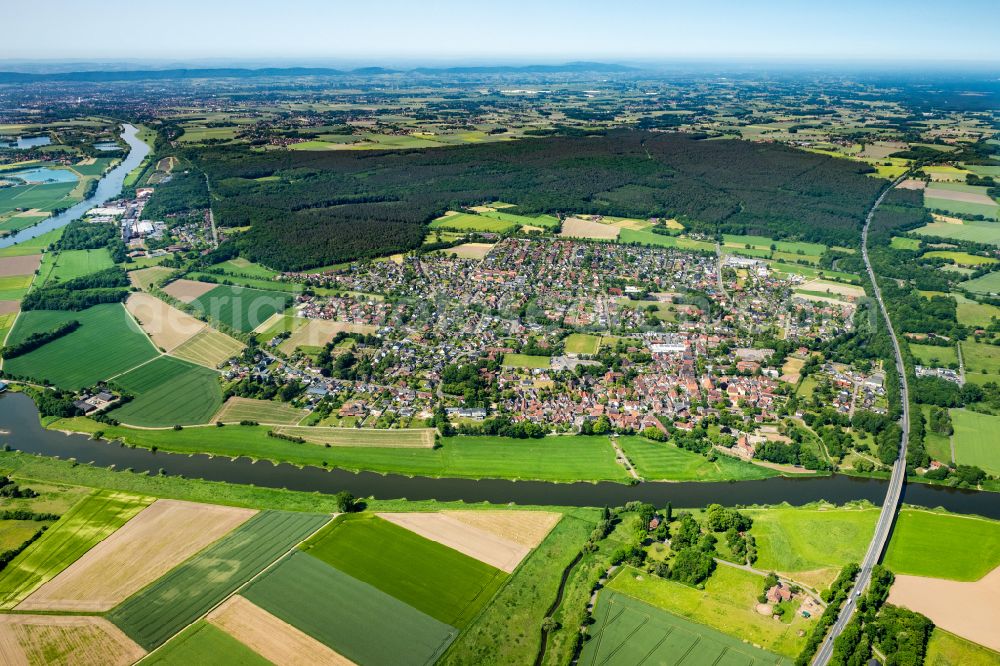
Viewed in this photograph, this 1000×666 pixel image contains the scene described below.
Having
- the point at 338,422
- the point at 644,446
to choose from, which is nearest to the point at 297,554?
the point at 338,422

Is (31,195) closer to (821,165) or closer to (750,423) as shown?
(750,423)

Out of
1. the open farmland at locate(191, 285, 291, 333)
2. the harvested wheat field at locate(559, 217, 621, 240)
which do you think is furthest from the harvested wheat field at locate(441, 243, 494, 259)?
the open farmland at locate(191, 285, 291, 333)

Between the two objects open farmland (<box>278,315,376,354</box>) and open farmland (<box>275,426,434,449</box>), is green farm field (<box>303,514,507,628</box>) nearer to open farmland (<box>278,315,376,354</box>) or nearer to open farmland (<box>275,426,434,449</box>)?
open farmland (<box>275,426,434,449</box>)

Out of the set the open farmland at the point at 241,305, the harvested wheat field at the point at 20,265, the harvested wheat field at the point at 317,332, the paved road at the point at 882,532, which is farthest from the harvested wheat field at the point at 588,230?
the harvested wheat field at the point at 20,265

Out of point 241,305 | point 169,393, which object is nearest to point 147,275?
point 241,305

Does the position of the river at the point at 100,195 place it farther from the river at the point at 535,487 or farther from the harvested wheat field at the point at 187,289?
the river at the point at 535,487

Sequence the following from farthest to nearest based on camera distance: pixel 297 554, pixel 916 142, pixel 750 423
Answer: pixel 916 142, pixel 750 423, pixel 297 554
